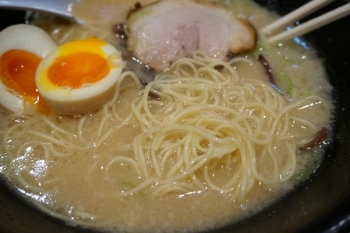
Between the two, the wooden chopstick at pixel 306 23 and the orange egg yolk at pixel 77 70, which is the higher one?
the wooden chopstick at pixel 306 23

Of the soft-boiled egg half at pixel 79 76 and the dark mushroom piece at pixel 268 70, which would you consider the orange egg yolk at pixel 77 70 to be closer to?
the soft-boiled egg half at pixel 79 76

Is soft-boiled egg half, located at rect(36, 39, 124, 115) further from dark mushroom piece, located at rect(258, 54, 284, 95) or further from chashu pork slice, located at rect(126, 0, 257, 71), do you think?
dark mushroom piece, located at rect(258, 54, 284, 95)

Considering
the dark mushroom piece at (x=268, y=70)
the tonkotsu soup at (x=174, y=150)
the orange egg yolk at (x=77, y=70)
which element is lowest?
the tonkotsu soup at (x=174, y=150)

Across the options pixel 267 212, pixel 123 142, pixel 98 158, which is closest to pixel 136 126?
pixel 123 142

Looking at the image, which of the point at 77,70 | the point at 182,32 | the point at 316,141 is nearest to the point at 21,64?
the point at 77,70

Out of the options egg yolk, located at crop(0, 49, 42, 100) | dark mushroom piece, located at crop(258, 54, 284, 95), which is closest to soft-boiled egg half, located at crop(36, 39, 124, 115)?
egg yolk, located at crop(0, 49, 42, 100)

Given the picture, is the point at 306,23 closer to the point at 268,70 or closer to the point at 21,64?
the point at 268,70

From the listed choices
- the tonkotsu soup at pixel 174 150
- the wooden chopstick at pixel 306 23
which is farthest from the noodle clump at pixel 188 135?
the wooden chopstick at pixel 306 23
